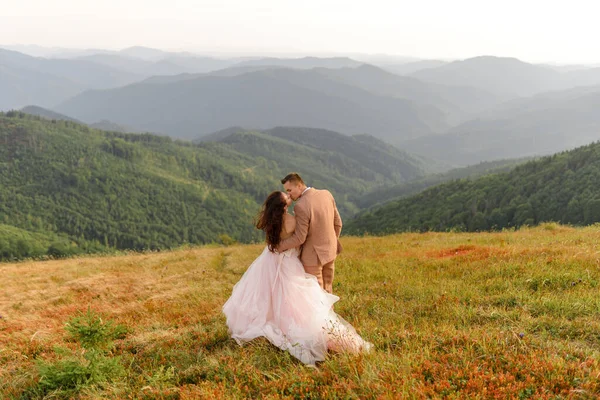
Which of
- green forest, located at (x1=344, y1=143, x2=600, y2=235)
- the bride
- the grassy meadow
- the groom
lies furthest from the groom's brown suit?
green forest, located at (x1=344, y1=143, x2=600, y2=235)

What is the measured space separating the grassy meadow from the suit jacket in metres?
1.60

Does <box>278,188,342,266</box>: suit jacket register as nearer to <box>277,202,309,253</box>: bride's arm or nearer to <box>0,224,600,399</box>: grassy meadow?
<box>277,202,309,253</box>: bride's arm

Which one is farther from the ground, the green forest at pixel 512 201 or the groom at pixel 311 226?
the groom at pixel 311 226

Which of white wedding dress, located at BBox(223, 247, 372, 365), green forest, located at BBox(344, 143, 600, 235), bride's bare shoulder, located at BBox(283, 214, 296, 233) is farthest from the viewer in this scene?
green forest, located at BBox(344, 143, 600, 235)

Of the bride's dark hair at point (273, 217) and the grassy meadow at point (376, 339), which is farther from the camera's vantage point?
the bride's dark hair at point (273, 217)

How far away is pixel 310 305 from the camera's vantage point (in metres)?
5.90

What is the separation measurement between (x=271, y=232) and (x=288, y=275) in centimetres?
88

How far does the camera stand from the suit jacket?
6117mm

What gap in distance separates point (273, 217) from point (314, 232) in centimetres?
90

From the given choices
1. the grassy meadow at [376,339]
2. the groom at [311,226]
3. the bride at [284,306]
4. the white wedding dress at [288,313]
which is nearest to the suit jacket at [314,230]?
the groom at [311,226]

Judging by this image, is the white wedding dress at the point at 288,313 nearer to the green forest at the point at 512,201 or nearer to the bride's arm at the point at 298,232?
the bride's arm at the point at 298,232

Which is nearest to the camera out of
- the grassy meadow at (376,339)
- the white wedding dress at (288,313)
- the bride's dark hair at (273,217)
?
the grassy meadow at (376,339)

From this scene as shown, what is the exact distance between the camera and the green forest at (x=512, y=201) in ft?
185

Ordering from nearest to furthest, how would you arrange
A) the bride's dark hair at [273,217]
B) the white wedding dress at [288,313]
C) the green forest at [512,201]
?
the white wedding dress at [288,313] → the bride's dark hair at [273,217] → the green forest at [512,201]
